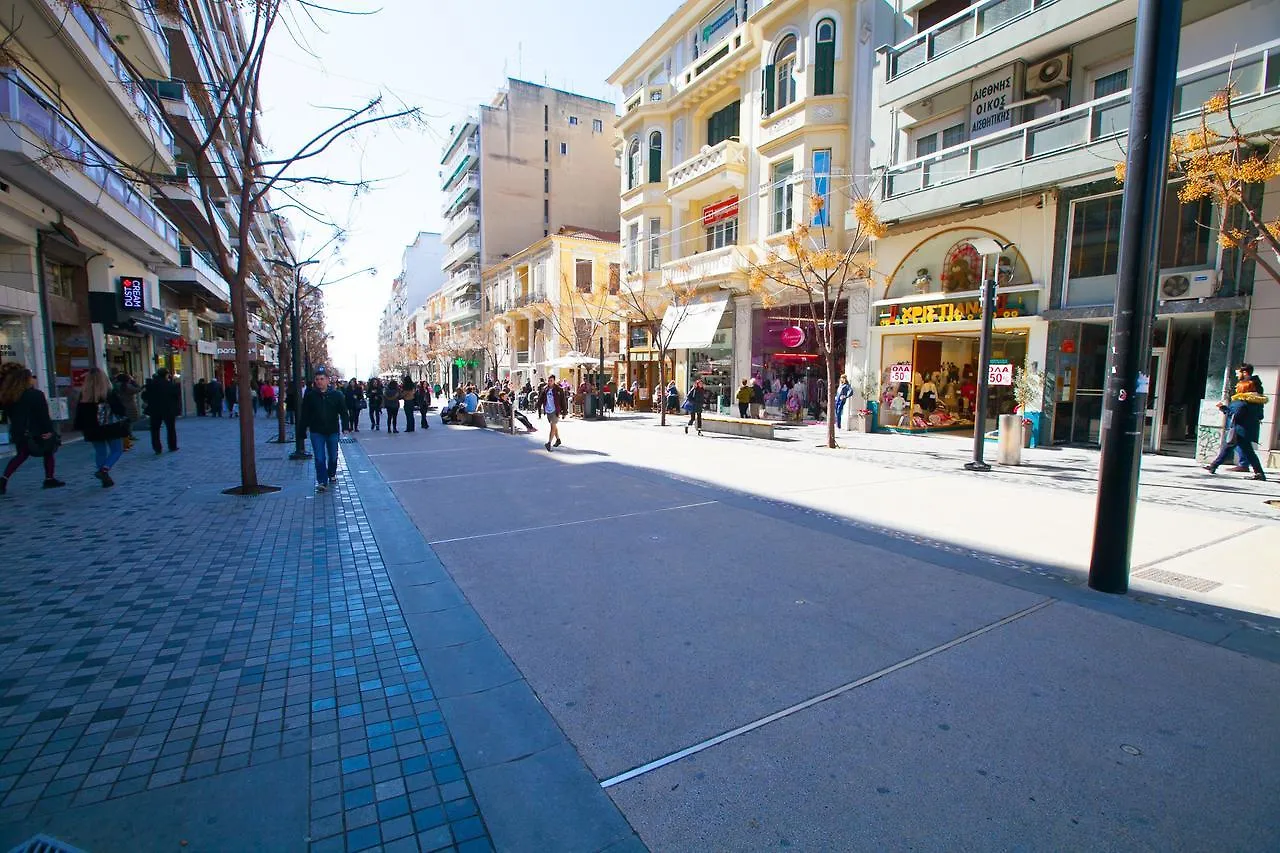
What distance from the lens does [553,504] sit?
799cm

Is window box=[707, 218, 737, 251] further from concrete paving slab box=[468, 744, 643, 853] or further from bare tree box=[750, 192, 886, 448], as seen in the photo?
concrete paving slab box=[468, 744, 643, 853]

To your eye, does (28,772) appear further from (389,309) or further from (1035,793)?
(389,309)

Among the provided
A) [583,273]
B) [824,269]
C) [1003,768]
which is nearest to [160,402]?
[1003,768]

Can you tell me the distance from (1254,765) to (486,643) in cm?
393

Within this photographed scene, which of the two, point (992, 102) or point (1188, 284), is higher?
point (992, 102)

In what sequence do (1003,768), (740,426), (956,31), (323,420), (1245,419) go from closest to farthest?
(1003,768)
(323,420)
(1245,419)
(956,31)
(740,426)

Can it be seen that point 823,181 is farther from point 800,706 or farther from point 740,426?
point 800,706

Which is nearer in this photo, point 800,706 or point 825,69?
point 800,706

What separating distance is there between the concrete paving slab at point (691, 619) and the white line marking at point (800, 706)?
0.18 feet

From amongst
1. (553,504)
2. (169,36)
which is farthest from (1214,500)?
(169,36)

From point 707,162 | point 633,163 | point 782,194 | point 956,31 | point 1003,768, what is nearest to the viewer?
point 1003,768

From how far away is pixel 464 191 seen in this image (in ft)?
175

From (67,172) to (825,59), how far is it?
19873mm

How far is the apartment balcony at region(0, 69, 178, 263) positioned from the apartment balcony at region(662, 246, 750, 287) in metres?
17.2
